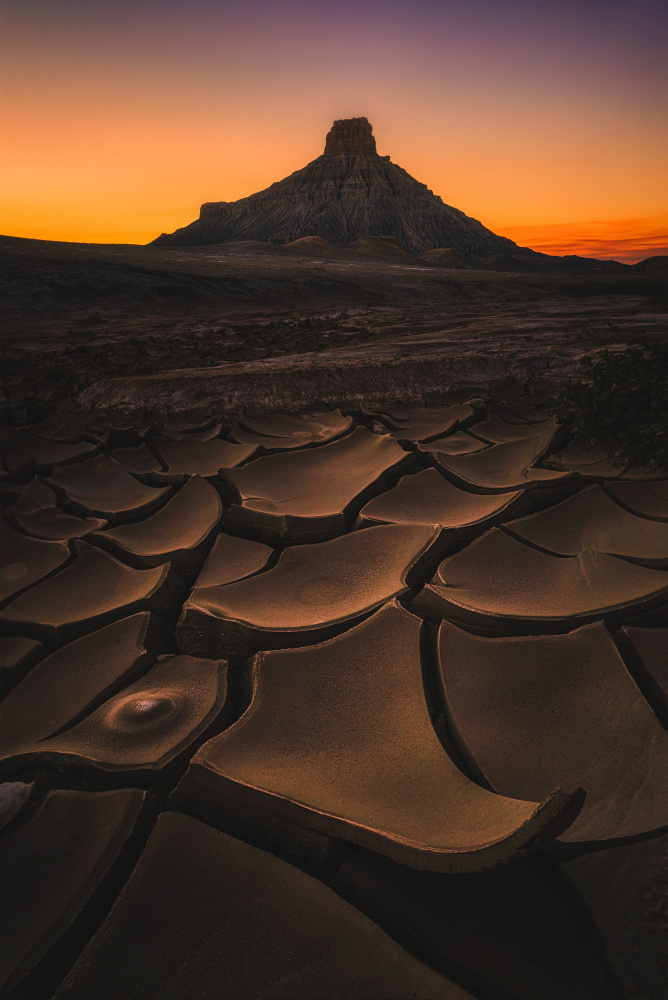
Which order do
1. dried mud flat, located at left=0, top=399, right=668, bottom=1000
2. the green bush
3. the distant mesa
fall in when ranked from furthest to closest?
the distant mesa → the green bush → dried mud flat, located at left=0, top=399, right=668, bottom=1000

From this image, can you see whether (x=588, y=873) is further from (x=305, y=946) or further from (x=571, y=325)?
(x=571, y=325)

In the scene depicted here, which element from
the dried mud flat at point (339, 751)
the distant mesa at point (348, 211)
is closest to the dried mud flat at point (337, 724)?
the dried mud flat at point (339, 751)

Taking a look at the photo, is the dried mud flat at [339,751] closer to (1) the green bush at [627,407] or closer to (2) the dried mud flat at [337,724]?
(2) the dried mud flat at [337,724]

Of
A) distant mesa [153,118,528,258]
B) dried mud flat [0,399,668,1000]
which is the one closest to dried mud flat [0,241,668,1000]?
dried mud flat [0,399,668,1000]

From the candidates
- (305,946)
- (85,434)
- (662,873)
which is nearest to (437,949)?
(305,946)

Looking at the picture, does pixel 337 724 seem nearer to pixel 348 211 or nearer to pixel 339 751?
pixel 339 751

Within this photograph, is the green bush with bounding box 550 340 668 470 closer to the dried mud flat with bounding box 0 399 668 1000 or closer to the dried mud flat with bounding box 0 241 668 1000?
the dried mud flat with bounding box 0 241 668 1000
